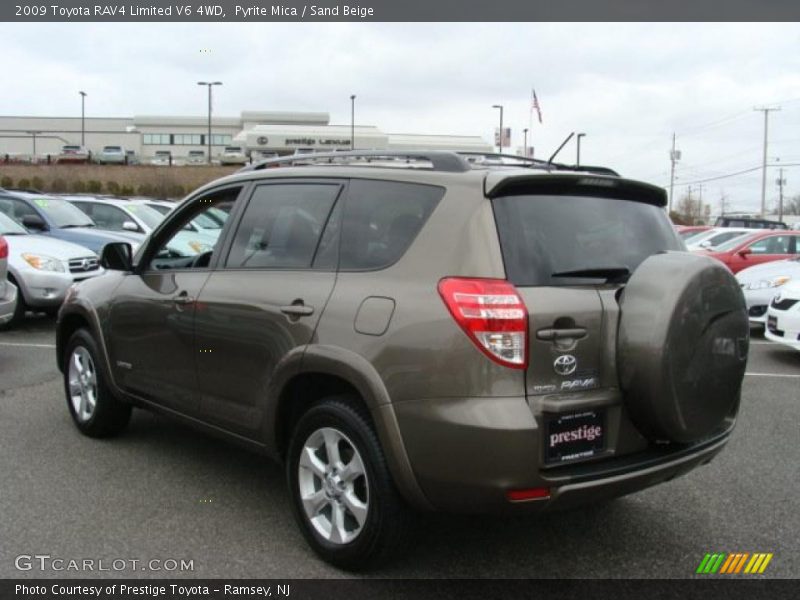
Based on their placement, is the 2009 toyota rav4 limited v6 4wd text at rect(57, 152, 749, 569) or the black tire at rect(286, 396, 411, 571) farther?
the black tire at rect(286, 396, 411, 571)

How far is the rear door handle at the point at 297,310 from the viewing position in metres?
3.45

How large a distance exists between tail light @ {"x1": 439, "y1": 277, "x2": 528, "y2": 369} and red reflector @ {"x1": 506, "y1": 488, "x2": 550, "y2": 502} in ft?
1.54

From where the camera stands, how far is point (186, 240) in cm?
525

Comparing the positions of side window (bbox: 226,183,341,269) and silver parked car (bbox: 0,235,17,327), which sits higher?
side window (bbox: 226,183,341,269)

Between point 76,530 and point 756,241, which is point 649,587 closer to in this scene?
point 76,530

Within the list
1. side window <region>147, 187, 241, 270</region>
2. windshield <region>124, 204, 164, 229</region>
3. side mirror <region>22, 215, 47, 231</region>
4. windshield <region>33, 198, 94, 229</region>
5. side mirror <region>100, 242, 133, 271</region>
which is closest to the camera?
side window <region>147, 187, 241, 270</region>

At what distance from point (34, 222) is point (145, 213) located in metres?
3.53

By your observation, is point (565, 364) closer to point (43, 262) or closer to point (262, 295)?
point (262, 295)

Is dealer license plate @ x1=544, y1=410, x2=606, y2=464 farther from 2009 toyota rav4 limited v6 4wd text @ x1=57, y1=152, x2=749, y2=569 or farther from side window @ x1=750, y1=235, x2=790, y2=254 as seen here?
side window @ x1=750, y1=235, x2=790, y2=254

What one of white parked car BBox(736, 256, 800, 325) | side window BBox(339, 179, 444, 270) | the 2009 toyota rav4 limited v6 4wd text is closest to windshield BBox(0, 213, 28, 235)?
the 2009 toyota rav4 limited v6 4wd text

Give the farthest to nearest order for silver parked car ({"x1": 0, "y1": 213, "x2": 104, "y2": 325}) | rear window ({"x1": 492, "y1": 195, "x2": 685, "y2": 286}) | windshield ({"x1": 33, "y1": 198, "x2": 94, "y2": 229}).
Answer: windshield ({"x1": 33, "y1": 198, "x2": 94, "y2": 229}), silver parked car ({"x1": 0, "y1": 213, "x2": 104, "y2": 325}), rear window ({"x1": 492, "y1": 195, "x2": 685, "y2": 286})

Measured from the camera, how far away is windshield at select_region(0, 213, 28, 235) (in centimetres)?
1030

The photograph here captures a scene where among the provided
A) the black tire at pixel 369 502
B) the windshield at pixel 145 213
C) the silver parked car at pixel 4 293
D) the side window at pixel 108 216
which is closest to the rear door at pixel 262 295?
the black tire at pixel 369 502

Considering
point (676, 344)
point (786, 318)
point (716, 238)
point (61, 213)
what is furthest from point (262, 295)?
point (716, 238)
